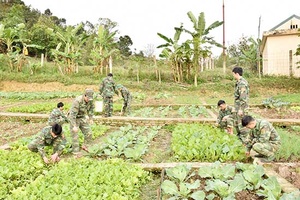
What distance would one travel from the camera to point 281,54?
22.5 meters

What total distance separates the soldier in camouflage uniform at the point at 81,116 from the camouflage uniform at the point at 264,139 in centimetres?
360

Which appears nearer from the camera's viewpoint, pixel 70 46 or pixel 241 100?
pixel 241 100

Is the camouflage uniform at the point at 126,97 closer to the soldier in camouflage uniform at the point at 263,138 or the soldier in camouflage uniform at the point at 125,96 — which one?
the soldier in camouflage uniform at the point at 125,96

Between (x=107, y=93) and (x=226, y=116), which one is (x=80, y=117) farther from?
(x=107, y=93)

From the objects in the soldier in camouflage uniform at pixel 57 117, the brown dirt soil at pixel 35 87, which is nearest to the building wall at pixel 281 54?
the brown dirt soil at pixel 35 87

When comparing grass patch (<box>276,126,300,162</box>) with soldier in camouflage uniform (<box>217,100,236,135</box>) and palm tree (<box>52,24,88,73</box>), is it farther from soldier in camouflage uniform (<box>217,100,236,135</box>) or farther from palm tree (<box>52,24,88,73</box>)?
palm tree (<box>52,24,88,73</box>)

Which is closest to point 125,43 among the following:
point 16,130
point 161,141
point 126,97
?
point 126,97

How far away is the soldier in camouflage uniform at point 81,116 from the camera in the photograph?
7001 millimetres

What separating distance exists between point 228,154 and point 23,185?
3681 millimetres

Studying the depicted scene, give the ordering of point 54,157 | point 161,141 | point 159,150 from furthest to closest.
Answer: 1. point 161,141
2. point 159,150
3. point 54,157

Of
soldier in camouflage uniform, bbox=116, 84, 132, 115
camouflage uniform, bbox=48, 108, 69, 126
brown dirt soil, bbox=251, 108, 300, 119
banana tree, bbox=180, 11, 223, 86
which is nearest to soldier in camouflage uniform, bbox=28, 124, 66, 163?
camouflage uniform, bbox=48, 108, 69, 126

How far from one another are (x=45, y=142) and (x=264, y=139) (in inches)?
166

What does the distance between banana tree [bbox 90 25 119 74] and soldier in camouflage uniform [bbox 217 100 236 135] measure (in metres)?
15.8

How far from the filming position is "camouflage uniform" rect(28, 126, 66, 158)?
20.1 ft
